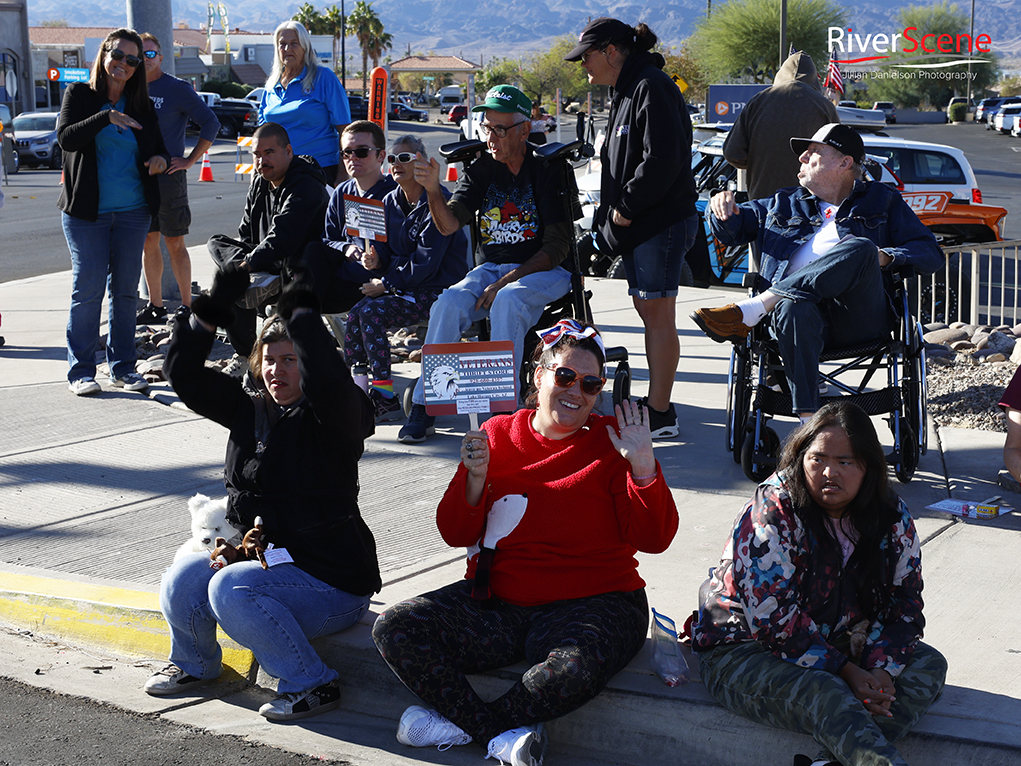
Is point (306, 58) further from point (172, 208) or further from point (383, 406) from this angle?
point (383, 406)

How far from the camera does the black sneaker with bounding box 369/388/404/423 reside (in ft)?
21.6

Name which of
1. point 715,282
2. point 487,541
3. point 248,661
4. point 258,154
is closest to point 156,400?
point 258,154

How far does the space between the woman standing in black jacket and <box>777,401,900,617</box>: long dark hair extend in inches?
108

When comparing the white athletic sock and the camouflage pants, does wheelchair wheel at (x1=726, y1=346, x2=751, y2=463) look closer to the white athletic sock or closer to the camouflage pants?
the white athletic sock

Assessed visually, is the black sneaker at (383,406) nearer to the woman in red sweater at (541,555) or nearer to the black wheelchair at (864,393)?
the black wheelchair at (864,393)

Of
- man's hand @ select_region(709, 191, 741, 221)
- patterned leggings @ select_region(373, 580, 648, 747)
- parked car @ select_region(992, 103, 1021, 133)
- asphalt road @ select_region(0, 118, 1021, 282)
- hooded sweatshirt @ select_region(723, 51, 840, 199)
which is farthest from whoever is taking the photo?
parked car @ select_region(992, 103, 1021, 133)

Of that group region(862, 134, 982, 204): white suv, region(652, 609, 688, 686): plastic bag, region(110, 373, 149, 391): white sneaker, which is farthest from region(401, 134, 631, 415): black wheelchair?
region(862, 134, 982, 204): white suv

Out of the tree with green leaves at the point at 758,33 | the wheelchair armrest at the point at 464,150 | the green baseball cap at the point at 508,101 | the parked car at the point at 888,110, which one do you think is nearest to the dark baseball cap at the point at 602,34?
the green baseball cap at the point at 508,101

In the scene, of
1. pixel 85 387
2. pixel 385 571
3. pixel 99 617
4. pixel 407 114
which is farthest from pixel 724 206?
pixel 407 114

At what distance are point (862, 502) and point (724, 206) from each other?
262 cm

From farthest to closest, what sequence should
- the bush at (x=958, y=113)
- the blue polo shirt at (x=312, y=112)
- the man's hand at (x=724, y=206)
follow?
the bush at (x=958, y=113), the blue polo shirt at (x=312, y=112), the man's hand at (x=724, y=206)

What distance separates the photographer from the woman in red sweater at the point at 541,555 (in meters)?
3.25

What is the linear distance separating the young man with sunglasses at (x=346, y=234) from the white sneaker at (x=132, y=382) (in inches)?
53.6

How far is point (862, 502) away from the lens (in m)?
3.15
